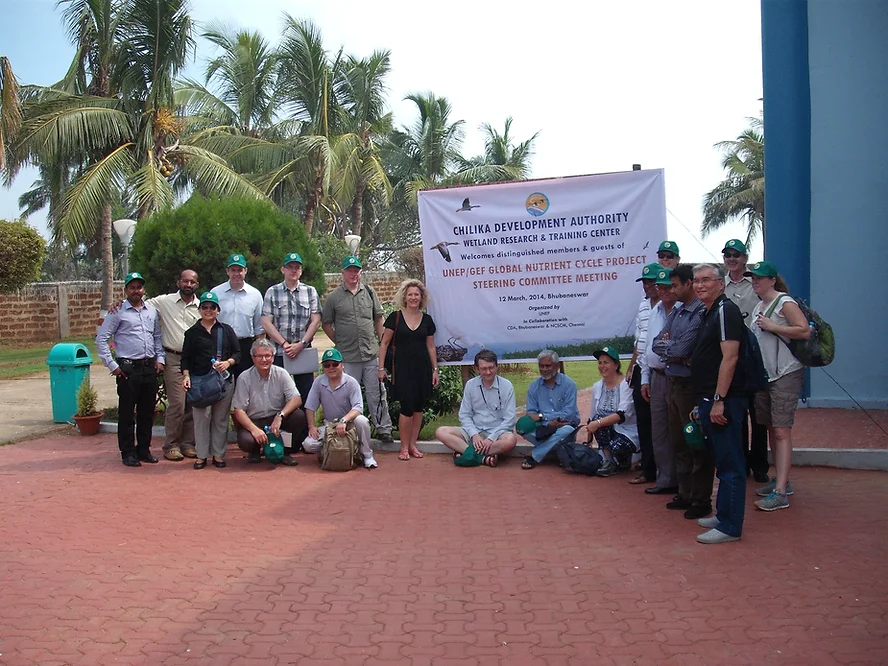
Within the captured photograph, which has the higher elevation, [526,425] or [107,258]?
[107,258]

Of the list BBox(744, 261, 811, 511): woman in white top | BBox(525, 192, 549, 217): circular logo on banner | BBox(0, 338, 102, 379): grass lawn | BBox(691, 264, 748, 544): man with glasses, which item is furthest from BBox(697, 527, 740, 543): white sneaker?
BBox(0, 338, 102, 379): grass lawn

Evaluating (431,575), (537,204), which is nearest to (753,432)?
(537,204)

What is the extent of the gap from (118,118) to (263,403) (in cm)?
1633

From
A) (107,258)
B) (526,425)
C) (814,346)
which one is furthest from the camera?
(107,258)

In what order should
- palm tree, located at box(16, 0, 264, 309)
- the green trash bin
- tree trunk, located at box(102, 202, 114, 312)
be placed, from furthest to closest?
1. tree trunk, located at box(102, 202, 114, 312)
2. palm tree, located at box(16, 0, 264, 309)
3. the green trash bin

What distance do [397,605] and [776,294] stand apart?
3.72 m

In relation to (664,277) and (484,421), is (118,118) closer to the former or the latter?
(484,421)

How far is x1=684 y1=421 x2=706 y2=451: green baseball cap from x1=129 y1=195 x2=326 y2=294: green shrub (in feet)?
22.2

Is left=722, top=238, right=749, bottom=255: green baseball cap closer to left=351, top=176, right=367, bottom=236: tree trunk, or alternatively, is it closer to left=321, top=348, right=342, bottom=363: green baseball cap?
left=321, top=348, right=342, bottom=363: green baseball cap

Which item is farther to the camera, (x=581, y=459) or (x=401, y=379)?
(x=401, y=379)

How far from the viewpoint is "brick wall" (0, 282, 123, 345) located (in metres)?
27.1

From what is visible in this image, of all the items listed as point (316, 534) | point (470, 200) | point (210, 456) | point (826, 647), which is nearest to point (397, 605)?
point (316, 534)

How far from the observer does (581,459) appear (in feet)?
Result: 24.9

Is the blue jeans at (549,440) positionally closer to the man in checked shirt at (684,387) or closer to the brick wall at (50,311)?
the man in checked shirt at (684,387)
